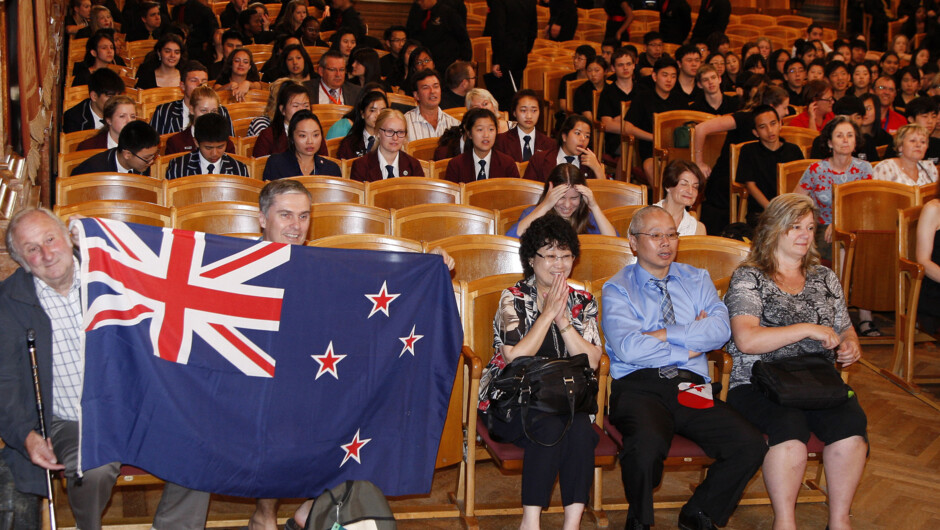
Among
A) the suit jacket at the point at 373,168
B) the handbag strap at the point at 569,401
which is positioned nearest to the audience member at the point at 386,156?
the suit jacket at the point at 373,168

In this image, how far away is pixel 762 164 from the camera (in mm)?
6824

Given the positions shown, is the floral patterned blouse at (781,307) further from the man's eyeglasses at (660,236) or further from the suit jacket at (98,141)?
the suit jacket at (98,141)

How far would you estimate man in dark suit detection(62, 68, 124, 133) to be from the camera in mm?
6902

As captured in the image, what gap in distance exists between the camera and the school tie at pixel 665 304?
4.01 metres

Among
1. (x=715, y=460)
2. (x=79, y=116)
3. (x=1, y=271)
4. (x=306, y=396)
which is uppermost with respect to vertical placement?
(x=79, y=116)

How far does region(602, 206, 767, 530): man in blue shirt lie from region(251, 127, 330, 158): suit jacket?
10.3ft

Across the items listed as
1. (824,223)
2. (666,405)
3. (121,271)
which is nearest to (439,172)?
(824,223)

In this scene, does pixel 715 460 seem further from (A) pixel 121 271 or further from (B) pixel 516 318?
(A) pixel 121 271

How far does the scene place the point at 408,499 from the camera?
4.03 m

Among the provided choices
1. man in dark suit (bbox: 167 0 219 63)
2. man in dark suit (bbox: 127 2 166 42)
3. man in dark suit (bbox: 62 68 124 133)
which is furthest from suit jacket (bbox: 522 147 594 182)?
man in dark suit (bbox: 127 2 166 42)

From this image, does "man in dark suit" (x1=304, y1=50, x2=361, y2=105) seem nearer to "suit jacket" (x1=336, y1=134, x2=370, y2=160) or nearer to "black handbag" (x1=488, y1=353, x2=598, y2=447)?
"suit jacket" (x1=336, y1=134, x2=370, y2=160)

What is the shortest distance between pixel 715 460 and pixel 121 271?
230cm

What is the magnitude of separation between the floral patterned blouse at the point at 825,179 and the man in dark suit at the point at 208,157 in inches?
145

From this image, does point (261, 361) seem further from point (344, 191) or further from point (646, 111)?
point (646, 111)
